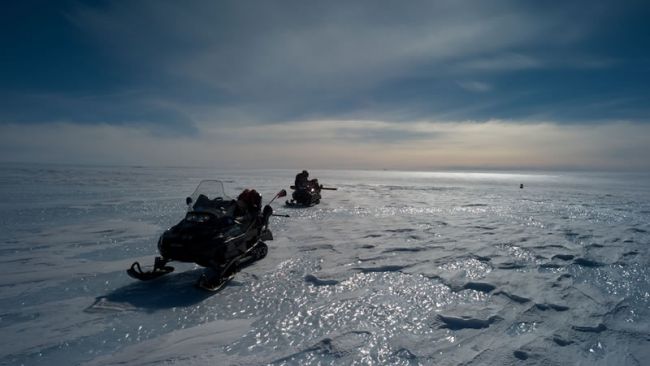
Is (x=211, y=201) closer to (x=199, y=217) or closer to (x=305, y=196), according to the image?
(x=199, y=217)

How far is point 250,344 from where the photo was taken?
407 centimetres

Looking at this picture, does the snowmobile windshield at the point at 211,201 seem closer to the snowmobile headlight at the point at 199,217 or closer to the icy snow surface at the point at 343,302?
the snowmobile headlight at the point at 199,217

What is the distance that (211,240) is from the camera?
5828mm

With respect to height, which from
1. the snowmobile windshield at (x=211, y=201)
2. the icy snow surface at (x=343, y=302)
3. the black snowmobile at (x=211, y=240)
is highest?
the snowmobile windshield at (x=211, y=201)

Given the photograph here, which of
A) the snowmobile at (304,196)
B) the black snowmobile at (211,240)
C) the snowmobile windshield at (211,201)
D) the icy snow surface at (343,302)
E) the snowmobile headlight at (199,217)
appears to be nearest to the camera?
the icy snow surface at (343,302)

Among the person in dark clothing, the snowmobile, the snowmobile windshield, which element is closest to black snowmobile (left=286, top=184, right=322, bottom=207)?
the snowmobile

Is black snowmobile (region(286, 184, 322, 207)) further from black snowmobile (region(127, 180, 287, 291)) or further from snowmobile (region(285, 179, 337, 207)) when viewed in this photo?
black snowmobile (region(127, 180, 287, 291))

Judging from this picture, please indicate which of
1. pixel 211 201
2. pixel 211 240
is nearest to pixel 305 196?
pixel 211 201

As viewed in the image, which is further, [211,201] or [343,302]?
[211,201]

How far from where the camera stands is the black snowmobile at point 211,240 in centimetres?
575

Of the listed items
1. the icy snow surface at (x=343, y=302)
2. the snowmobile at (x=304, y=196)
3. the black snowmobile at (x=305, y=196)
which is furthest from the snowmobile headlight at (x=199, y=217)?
the black snowmobile at (x=305, y=196)

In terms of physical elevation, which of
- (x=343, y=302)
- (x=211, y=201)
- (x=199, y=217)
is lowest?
(x=343, y=302)

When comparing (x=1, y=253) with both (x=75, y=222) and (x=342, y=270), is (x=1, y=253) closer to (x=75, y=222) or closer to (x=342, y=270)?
(x=75, y=222)

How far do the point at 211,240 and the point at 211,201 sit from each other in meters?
1.07
